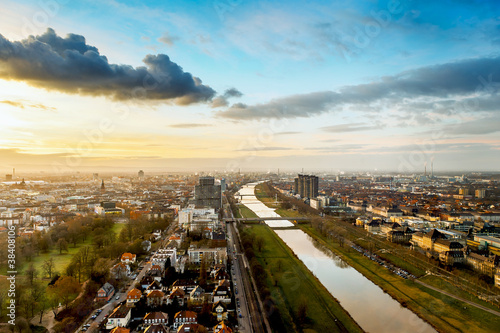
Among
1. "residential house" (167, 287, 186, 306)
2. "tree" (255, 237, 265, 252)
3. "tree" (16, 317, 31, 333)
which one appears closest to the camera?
"tree" (16, 317, 31, 333)

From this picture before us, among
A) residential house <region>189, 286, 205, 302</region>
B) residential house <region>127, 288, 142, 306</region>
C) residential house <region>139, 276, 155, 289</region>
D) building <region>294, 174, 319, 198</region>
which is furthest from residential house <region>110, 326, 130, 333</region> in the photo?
building <region>294, 174, 319, 198</region>

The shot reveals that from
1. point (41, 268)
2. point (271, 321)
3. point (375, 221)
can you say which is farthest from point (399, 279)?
point (41, 268)

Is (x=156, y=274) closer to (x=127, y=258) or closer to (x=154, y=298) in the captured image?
(x=154, y=298)

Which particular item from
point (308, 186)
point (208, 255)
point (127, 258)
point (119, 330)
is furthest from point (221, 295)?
point (308, 186)

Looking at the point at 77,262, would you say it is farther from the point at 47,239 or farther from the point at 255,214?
the point at 255,214

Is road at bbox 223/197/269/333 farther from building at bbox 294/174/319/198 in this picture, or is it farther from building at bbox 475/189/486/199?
building at bbox 475/189/486/199

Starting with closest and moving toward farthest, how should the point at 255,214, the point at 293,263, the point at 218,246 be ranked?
1. the point at 293,263
2. the point at 218,246
3. the point at 255,214

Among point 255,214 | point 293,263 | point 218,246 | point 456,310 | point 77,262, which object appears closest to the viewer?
point 456,310

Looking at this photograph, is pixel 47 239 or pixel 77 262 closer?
pixel 77 262
